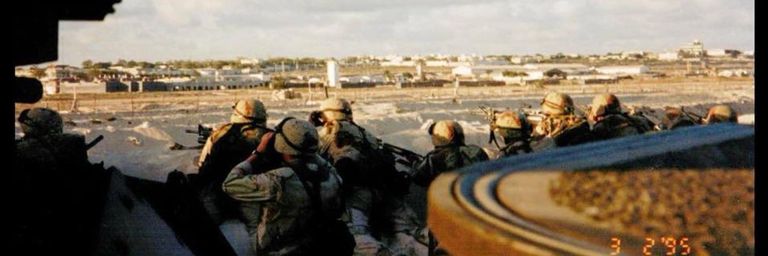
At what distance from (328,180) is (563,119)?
5339mm

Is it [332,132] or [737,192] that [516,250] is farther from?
[332,132]

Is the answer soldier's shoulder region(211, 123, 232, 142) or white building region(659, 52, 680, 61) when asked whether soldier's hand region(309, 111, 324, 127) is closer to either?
soldier's shoulder region(211, 123, 232, 142)

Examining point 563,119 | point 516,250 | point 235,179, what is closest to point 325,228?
point 235,179

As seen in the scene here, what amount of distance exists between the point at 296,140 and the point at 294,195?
0.33 m

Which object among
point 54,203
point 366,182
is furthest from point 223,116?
point 54,203

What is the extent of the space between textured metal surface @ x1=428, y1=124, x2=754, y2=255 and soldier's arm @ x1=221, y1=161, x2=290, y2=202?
3036mm

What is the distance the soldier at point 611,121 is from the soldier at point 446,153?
205 centimetres

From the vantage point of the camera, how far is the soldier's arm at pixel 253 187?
5.34 m

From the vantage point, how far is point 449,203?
Result: 1655 mm

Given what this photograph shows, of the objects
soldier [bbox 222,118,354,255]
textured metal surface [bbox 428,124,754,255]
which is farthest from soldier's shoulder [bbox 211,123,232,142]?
textured metal surface [bbox 428,124,754,255]

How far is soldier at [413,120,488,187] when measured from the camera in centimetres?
805
